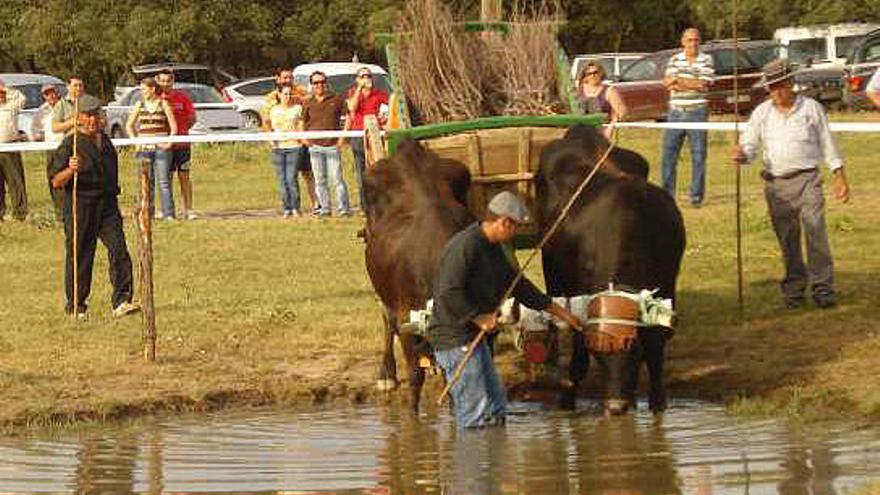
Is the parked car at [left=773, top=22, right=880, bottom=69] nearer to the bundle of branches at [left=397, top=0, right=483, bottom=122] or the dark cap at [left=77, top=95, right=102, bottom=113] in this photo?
the dark cap at [left=77, top=95, right=102, bottom=113]

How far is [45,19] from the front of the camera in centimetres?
5666

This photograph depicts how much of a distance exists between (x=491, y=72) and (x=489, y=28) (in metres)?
0.68

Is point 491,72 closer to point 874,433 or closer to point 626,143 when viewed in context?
point 874,433

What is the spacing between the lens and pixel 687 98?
24.0 metres

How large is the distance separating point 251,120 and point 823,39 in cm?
1290

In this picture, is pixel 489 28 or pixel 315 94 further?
pixel 315 94

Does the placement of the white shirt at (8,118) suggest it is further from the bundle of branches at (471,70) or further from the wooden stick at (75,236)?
the bundle of branches at (471,70)

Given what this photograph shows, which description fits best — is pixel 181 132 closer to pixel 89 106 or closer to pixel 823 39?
pixel 89 106

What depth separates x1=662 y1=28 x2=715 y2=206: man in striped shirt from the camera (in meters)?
23.9

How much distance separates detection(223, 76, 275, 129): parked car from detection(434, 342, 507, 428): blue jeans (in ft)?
109

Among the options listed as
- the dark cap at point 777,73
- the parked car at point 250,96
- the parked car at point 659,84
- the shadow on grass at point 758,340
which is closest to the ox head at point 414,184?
the shadow on grass at point 758,340

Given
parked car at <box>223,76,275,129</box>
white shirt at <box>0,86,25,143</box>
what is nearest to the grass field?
white shirt at <box>0,86,25,143</box>

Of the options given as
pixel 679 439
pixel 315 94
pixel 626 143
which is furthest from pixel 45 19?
pixel 679 439

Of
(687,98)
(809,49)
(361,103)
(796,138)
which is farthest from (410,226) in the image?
(809,49)
